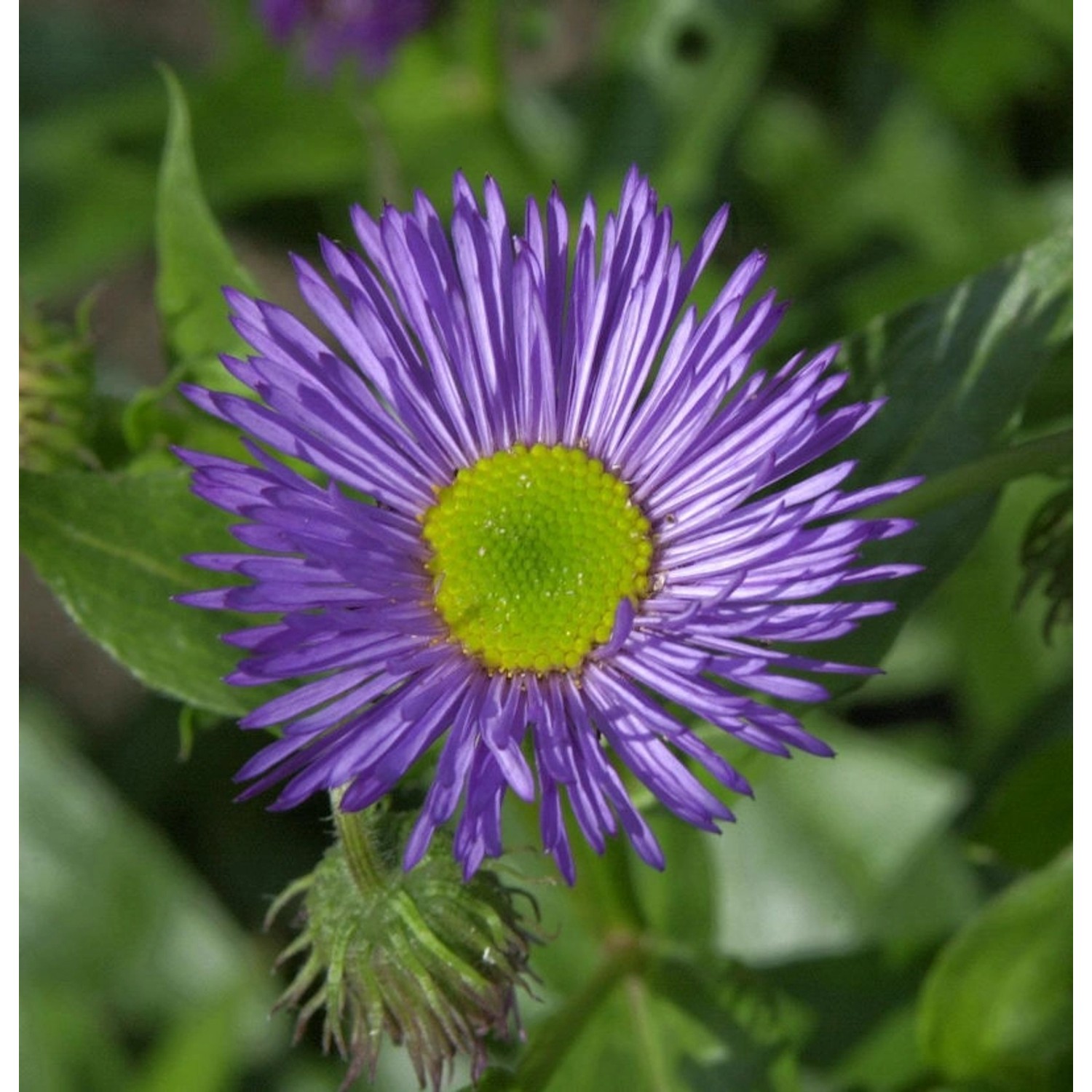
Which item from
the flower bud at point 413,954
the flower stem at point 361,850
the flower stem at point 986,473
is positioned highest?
the flower stem at point 986,473

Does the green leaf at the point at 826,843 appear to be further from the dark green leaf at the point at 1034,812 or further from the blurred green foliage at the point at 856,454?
the dark green leaf at the point at 1034,812

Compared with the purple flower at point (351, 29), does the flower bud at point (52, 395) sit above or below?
below

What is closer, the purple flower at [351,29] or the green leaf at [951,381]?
the green leaf at [951,381]

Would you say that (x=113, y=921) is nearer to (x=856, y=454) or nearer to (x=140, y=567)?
(x=140, y=567)

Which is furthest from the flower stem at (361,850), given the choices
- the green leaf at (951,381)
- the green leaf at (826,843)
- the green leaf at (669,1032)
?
the green leaf at (826,843)

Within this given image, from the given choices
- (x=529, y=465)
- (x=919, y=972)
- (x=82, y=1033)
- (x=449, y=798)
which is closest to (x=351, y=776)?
(x=449, y=798)

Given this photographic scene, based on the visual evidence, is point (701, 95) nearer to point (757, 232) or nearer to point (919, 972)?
point (757, 232)

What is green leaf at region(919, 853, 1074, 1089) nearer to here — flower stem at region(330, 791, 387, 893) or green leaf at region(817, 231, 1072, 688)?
green leaf at region(817, 231, 1072, 688)
